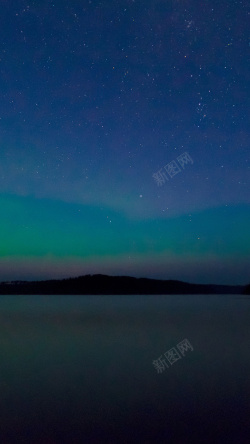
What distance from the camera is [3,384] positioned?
10633 mm

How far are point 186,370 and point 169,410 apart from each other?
13.9 feet

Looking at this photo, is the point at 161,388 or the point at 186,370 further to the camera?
the point at 186,370

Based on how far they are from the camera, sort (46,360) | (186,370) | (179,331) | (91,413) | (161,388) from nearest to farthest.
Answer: (91,413)
(161,388)
(186,370)
(46,360)
(179,331)

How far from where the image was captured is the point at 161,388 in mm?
10164

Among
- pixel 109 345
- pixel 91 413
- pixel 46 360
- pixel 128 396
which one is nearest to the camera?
pixel 91 413

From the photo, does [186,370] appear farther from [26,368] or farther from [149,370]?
[26,368]

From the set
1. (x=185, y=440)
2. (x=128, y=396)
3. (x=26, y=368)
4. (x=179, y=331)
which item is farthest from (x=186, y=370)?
(x=179, y=331)

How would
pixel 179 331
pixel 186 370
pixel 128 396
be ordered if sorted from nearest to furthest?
pixel 128 396 < pixel 186 370 < pixel 179 331

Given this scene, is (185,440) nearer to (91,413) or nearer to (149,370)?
(91,413)

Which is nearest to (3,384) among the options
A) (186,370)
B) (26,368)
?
(26,368)

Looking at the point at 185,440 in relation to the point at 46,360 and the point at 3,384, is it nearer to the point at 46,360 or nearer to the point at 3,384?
the point at 3,384

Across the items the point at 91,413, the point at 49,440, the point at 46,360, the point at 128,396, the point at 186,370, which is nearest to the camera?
the point at 49,440

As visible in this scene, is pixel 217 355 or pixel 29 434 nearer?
pixel 29 434

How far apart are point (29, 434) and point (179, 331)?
17995 mm
